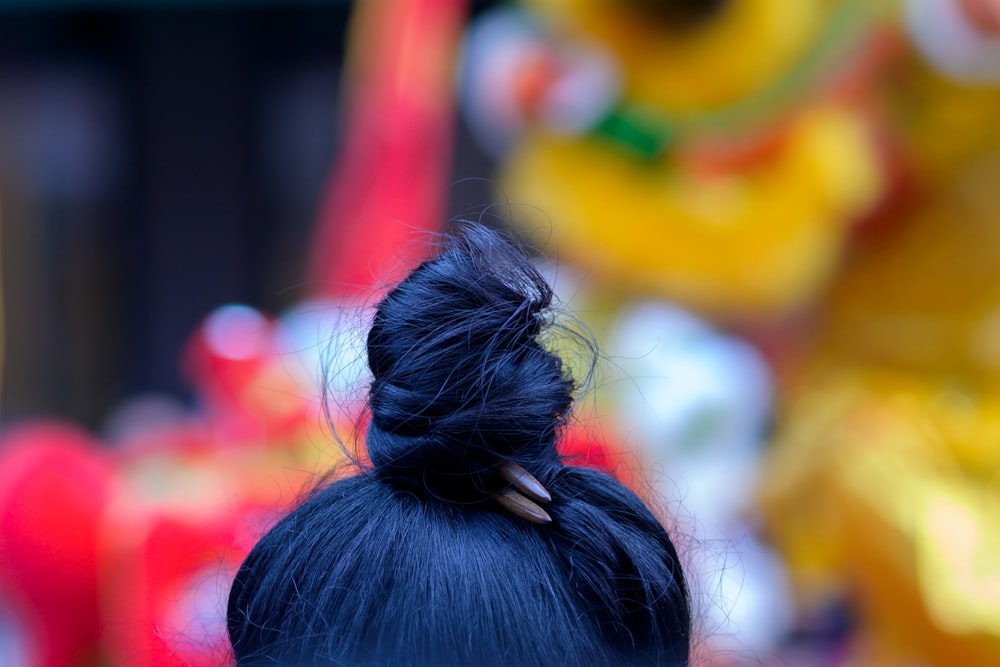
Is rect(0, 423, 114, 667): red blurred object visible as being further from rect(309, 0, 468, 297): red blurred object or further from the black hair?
the black hair

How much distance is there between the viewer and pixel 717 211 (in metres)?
1.77

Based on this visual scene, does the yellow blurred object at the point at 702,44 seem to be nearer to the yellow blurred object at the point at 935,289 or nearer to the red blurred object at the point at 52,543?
the yellow blurred object at the point at 935,289

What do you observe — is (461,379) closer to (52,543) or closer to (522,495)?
(522,495)

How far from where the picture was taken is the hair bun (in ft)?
1.98

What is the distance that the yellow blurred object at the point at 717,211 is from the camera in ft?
5.71

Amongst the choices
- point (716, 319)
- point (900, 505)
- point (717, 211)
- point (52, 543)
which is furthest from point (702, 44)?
point (52, 543)

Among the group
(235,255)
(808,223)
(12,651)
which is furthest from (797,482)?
(235,255)

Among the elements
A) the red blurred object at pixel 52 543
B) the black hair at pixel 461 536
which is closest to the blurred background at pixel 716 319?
the red blurred object at pixel 52 543

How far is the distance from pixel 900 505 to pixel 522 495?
38.0 inches

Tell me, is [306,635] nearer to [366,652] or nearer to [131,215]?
[366,652]

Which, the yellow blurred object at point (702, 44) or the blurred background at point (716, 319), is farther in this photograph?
the yellow blurred object at point (702, 44)

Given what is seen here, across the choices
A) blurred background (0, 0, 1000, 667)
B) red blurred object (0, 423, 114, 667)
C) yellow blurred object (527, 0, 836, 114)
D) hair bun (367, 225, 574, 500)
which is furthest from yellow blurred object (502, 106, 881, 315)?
hair bun (367, 225, 574, 500)

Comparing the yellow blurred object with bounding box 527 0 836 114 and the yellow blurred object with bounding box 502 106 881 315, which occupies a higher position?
the yellow blurred object with bounding box 527 0 836 114

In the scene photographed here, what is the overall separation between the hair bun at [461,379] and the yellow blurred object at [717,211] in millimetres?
1121
